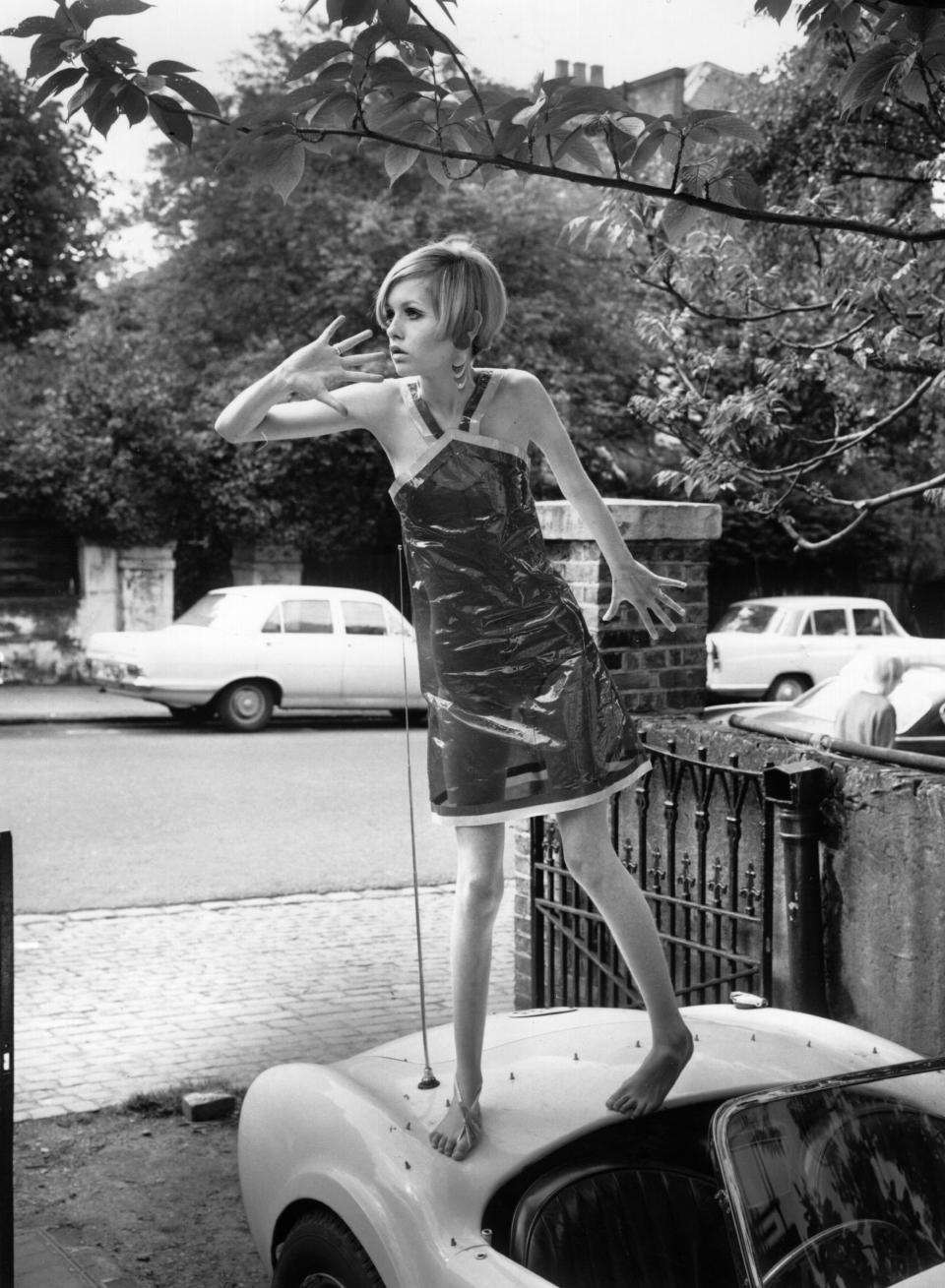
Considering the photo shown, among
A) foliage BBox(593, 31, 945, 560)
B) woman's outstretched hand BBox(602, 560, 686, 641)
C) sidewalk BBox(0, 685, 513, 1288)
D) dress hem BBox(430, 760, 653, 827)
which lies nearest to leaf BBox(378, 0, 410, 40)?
woman's outstretched hand BBox(602, 560, 686, 641)

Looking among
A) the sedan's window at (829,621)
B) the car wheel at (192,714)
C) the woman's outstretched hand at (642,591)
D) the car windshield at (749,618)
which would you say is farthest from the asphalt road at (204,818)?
the sedan's window at (829,621)

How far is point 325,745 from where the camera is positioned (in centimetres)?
1625

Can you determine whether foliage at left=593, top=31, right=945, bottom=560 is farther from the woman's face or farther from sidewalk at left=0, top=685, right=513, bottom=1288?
sidewalk at left=0, top=685, right=513, bottom=1288

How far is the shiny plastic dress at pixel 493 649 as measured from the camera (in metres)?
3.00

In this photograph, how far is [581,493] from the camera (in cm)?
317

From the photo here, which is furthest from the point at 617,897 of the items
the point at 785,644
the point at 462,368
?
the point at 785,644

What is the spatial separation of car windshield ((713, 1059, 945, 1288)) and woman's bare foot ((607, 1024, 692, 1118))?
496 millimetres

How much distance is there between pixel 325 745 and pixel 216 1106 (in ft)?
35.8

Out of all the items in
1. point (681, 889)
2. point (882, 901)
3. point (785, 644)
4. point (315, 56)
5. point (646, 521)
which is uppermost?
point (315, 56)

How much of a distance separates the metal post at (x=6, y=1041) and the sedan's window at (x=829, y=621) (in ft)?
67.4

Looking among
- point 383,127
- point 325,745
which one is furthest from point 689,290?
point 325,745

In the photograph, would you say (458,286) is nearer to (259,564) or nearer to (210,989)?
(210,989)

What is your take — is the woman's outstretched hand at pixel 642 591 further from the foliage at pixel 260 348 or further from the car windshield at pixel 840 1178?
the foliage at pixel 260 348

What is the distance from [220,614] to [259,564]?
6.37 m
